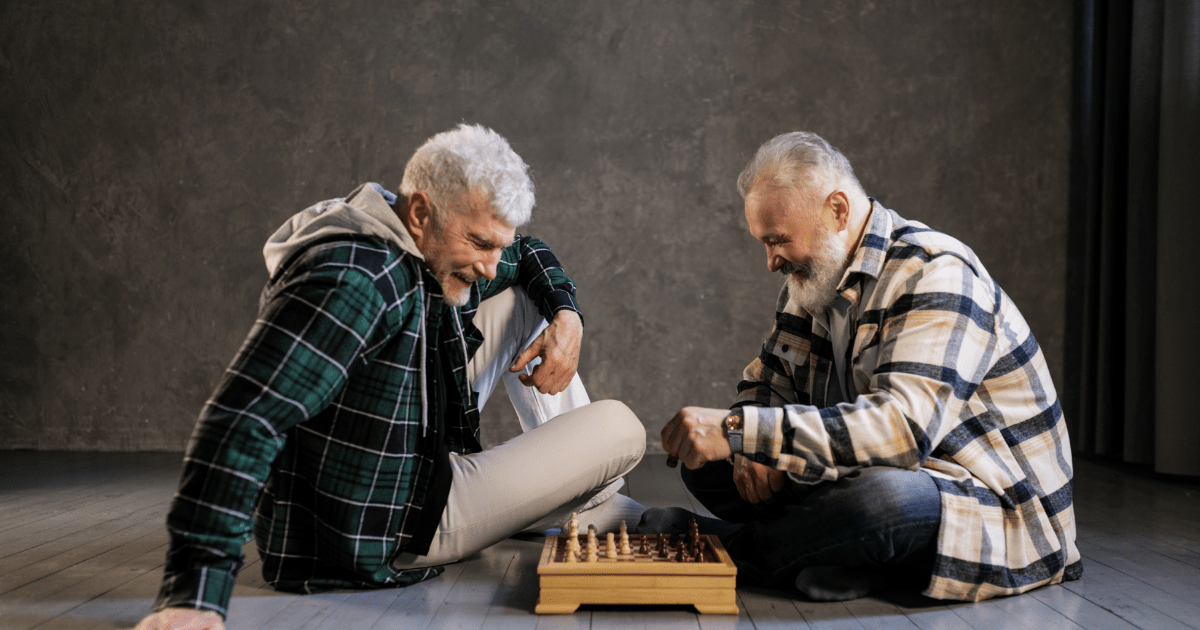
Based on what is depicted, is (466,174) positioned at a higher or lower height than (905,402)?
higher

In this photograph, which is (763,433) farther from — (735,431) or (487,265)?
(487,265)

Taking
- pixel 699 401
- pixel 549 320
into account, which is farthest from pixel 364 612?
pixel 699 401

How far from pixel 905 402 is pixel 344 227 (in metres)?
1.01

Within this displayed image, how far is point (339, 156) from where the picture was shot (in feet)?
14.2

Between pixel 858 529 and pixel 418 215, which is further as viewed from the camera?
pixel 418 215

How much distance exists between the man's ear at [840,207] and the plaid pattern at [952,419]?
60 millimetres

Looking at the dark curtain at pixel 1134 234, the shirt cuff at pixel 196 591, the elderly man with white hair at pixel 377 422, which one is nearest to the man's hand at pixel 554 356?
the elderly man with white hair at pixel 377 422

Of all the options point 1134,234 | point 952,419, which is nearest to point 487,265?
point 952,419

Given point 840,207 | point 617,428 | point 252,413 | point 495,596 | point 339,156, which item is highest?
point 339,156

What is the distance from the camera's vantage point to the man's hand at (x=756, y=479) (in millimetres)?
1764

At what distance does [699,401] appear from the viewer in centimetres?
429

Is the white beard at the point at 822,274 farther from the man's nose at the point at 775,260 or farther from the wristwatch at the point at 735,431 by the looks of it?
the wristwatch at the point at 735,431

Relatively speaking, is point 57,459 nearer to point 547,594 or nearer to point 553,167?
point 553,167

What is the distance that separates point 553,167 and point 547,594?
302cm
